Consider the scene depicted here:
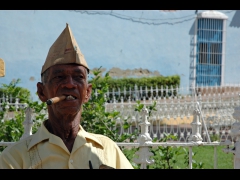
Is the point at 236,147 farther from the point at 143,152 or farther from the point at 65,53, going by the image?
the point at 65,53

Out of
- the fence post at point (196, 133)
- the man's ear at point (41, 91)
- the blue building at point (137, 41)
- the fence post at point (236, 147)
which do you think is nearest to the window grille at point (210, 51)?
the blue building at point (137, 41)

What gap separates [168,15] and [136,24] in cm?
92

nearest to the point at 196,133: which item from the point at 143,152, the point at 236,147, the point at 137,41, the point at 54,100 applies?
the point at 143,152

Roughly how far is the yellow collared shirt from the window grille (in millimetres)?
12570

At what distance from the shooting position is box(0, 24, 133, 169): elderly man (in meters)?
2.48

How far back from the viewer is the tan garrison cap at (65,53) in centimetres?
255

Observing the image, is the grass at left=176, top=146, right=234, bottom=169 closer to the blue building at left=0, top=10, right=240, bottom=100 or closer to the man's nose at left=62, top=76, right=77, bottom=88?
the blue building at left=0, top=10, right=240, bottom=100

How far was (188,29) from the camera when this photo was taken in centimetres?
1470

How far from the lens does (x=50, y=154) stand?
2.48 metres

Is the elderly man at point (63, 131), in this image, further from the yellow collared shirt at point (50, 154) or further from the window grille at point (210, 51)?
the window grille at point (210, 51)

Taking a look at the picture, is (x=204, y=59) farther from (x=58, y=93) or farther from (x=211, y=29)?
(x=58, y=93)

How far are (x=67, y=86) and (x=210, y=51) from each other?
1326 centimetres

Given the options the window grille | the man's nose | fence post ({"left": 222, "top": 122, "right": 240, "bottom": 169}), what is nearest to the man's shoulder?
the man's nose
